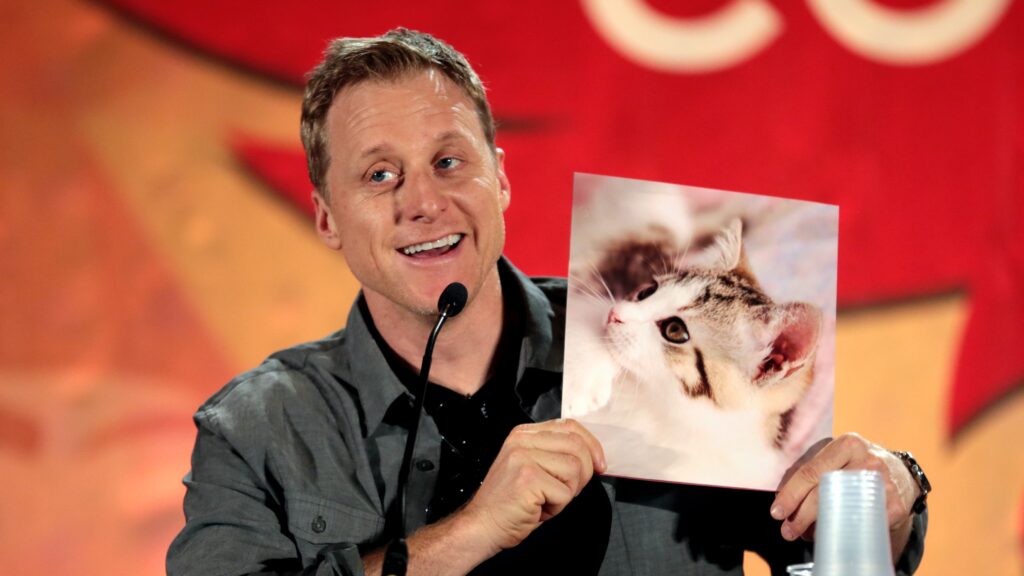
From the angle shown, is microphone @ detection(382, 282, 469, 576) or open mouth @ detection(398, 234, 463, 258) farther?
open mouth @ detection(398, 234, 463, 258)

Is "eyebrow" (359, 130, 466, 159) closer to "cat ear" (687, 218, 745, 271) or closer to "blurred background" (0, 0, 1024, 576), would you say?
"cat ear" (687, 218, 745, 271)

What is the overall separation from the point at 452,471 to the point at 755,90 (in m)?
1.48

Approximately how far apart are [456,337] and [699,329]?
44 centimetres

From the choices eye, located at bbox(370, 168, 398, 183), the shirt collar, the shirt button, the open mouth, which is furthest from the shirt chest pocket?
eye, located at bbox(370, 168, 398, 183)

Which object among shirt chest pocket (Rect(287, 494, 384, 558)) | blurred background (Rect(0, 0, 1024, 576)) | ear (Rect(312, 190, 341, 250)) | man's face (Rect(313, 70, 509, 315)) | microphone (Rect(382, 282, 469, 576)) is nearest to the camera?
microphone (Rect(382, 282, 469, 576))

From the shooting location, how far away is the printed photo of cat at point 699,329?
1383 mm

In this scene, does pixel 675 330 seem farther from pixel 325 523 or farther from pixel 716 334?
pixel 325 523

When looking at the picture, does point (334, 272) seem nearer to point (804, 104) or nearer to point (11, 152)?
point (11, 152)

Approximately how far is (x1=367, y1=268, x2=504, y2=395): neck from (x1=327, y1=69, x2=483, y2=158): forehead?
0.80 ft

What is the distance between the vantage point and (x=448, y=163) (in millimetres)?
1682

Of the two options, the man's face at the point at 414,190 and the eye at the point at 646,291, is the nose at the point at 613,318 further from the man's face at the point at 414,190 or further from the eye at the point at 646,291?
the man's face at the point at 414,190

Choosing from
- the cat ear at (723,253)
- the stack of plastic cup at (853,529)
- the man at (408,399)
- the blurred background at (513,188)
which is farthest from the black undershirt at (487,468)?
the blurred background at (513,188)

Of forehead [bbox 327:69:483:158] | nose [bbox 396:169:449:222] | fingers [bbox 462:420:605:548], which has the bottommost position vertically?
fingers [bbox 462:420:605:548]

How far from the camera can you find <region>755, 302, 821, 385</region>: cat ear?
142 cm
